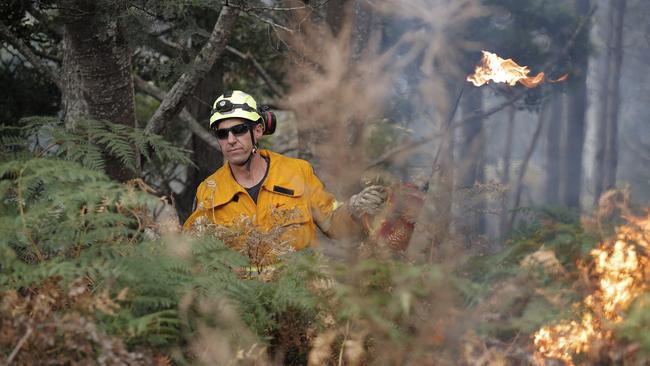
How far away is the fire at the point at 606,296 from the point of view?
10.3 ft

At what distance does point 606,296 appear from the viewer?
128 inches

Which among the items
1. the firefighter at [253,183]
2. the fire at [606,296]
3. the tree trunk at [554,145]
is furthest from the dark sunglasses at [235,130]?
the tree trunk at [554,145]

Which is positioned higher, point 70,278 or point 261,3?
point 261,3

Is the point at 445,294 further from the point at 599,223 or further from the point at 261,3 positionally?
the point at 261,3

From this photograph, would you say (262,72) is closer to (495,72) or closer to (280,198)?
(280,198)

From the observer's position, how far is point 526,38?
616 inches

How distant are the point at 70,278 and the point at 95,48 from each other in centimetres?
319

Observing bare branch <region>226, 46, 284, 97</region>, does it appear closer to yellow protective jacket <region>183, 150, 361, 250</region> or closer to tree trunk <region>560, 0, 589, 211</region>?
tree trunk <region>560, 0, 589, 211</region>

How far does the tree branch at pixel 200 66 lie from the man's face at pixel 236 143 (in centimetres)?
92

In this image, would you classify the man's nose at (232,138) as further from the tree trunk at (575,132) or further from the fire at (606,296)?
the tree trunk at (575,132)

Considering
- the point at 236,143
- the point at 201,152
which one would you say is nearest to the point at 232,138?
the point at 236,143

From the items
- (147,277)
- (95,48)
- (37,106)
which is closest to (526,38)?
(37,106)

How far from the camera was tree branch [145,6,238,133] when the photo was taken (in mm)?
6289

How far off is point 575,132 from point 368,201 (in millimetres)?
19474
